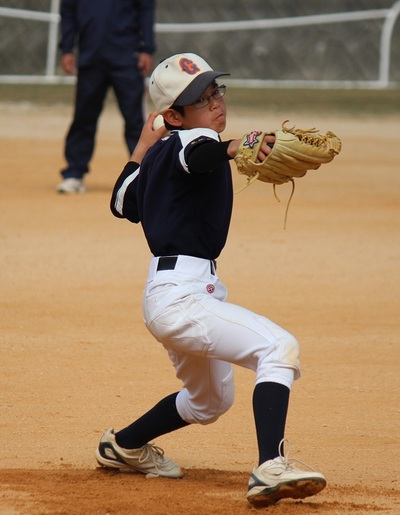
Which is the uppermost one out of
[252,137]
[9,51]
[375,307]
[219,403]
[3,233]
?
[252,137]

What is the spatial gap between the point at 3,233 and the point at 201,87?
5302 millimetres

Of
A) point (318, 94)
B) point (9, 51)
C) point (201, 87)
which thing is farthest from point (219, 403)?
point (9, 51)

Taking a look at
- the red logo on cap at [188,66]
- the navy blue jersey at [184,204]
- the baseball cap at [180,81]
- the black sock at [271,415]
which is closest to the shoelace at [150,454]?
the black sock at [271,415]

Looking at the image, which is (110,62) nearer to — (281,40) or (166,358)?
(166,358)

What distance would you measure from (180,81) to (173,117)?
0.14 metres

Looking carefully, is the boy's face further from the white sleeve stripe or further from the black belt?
the black belt

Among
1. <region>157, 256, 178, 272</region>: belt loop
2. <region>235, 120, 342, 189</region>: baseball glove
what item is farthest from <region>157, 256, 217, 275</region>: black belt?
<region>235, 120, 342, 189</region>: baseball glove

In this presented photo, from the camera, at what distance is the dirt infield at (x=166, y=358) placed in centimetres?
380

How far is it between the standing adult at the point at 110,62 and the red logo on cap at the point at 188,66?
20.9 ft

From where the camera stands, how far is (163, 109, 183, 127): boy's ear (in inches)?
149

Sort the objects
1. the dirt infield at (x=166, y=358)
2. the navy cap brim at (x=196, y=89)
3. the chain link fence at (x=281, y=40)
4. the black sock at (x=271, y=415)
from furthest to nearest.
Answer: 1. the chain link fence at (x=281, y=40)
2. the dirt infield at (x=166, y=358)
3. the navy cap brim at (x=196, y=89)
4. the black sock at (x=271, y=415)

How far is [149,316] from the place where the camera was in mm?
3635

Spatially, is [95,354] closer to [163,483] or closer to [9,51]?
[163,483]

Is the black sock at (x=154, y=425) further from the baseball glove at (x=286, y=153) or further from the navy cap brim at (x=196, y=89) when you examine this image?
the navy cap brim at (x=196, y=89)
